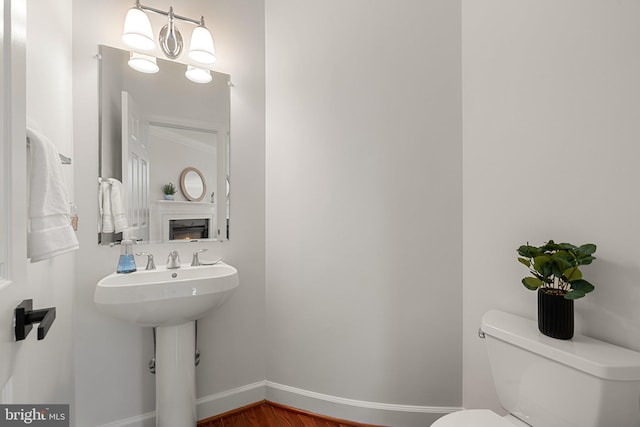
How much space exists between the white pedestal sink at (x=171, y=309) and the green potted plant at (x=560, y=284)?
128cm

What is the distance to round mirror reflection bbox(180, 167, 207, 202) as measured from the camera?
1.76 metres

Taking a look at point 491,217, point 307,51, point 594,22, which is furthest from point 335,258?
point 594,22

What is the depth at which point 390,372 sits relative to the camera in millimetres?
1647

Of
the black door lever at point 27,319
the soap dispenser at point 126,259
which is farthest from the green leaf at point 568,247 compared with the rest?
the soap dispenser at point 126,259

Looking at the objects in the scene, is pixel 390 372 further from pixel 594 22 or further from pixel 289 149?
pixel 594 22

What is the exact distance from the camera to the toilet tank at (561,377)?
871 millimetres

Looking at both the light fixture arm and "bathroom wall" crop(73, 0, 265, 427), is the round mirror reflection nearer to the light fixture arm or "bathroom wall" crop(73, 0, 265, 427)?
"bathroom wall" crop(73, 0, 265, 427)

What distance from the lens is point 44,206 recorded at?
875 mm

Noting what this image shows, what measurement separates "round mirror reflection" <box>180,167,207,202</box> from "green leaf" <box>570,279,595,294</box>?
5.71 feet

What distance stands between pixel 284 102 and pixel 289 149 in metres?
0.30

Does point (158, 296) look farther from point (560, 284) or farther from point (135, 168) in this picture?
point (560, 284)

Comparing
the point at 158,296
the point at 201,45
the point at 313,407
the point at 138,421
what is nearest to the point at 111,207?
the point at 158,296

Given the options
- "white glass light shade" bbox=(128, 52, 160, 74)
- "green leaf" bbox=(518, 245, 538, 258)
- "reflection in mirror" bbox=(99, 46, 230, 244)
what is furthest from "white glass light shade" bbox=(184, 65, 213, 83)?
"green leaf" bbox=(518, 245, 538, 258)

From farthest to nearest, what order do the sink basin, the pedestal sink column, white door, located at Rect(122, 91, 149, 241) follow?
white door, located at Rect(122, 91, 149, 241) < the pedestal sink column < the sink basin
